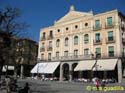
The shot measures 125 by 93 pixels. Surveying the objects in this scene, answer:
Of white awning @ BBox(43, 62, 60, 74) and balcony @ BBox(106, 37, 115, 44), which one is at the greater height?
balcony @ BBox(106, 37, 115, 44)

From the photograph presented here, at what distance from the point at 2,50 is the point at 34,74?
3963 centimetres

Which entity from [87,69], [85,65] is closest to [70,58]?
[85,65]

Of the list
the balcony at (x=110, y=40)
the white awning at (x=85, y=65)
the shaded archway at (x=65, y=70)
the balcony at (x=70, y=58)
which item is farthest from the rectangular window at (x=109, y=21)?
the shaded archway at (x=65, y=70)

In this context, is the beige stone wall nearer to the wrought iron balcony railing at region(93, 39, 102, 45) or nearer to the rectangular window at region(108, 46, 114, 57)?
the wrought iron balcony railing at region(93, 39, 102, 45)

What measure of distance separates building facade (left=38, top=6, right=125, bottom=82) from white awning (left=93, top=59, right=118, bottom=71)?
2.78 ft

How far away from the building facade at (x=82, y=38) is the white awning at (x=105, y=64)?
0.85m

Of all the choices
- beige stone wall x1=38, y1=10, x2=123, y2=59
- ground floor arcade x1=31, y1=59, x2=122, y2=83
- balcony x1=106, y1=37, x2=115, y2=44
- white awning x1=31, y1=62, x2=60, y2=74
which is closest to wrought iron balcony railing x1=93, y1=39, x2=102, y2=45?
beige stone wall x1=38, y1=10, x2=123, y2=59

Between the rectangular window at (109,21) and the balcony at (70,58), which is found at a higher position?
the rectangular window at (109,21)

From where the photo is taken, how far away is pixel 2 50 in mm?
23484

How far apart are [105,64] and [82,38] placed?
9246 millimetres

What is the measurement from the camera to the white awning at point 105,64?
4288cm

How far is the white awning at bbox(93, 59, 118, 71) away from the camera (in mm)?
42875

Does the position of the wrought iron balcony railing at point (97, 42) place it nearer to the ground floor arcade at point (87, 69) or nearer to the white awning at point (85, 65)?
the ground floor arcade at point (87, 69)

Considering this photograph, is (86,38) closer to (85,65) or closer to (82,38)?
(82,38)
